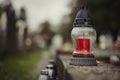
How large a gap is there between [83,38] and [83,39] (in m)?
0.02

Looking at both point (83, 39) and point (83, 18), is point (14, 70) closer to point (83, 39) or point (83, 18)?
point (83, 39)

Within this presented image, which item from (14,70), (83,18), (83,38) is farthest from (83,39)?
(14,70)

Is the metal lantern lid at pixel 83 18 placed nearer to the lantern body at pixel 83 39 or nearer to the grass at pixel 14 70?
the lantern body at pixel 83 39

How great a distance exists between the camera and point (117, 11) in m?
36.9

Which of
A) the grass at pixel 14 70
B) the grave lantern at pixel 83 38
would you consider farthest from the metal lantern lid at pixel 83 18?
the grass at pixel 14 70

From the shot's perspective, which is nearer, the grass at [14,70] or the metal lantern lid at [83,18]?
the metal lantern lid at [83,18]

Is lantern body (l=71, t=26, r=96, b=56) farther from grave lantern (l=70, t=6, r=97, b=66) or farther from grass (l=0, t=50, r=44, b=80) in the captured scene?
grass (l=0, t=50, r=44, b=80)

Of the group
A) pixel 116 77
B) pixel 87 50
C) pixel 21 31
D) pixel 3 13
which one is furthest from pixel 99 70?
pixel 21 31

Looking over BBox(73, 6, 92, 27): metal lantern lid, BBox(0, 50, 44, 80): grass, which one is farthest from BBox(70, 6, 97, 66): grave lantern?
BBox(0, 50, 44, 80): grass

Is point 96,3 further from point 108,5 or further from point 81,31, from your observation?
point 81,31

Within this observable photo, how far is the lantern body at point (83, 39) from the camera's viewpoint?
599cm

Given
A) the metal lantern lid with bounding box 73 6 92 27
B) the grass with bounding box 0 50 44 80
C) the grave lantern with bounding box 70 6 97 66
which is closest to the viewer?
the grave lantern with bounding box 70 6 97 66

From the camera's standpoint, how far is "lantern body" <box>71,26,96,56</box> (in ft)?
19.6

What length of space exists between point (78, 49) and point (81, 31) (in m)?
0.26
